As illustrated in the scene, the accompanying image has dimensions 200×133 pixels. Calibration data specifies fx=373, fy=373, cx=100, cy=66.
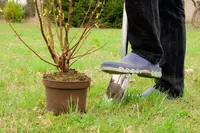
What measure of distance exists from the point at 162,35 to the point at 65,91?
2.97 feet

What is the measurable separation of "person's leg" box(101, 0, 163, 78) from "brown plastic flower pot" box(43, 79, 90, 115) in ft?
0.72

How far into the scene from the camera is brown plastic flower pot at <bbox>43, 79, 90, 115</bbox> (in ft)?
7.09

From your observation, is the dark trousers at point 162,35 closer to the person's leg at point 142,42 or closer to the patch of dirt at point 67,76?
the person's leg at point 142,42

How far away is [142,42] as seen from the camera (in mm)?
2213

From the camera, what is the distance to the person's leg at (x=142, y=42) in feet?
6.95

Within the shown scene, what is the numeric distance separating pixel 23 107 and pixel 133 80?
5.05 feet

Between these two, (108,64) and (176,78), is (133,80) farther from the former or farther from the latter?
(108,64)

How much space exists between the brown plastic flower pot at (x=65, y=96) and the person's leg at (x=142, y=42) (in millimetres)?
219

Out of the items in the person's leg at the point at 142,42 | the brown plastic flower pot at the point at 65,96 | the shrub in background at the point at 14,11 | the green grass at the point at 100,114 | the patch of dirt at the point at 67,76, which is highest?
the person's leg at the point at 142,42

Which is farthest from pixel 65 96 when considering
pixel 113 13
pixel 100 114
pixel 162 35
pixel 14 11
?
pixel 14 11

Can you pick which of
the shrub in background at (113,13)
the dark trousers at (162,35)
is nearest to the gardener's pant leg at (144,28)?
the dark trousers at (162,35)

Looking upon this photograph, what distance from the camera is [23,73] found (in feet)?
13.0

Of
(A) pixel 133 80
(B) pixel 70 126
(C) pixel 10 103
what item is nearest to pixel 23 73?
(A) pixel 133 80

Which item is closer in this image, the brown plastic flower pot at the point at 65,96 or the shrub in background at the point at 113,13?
the brown plastic flower pot at the point at 65,96
